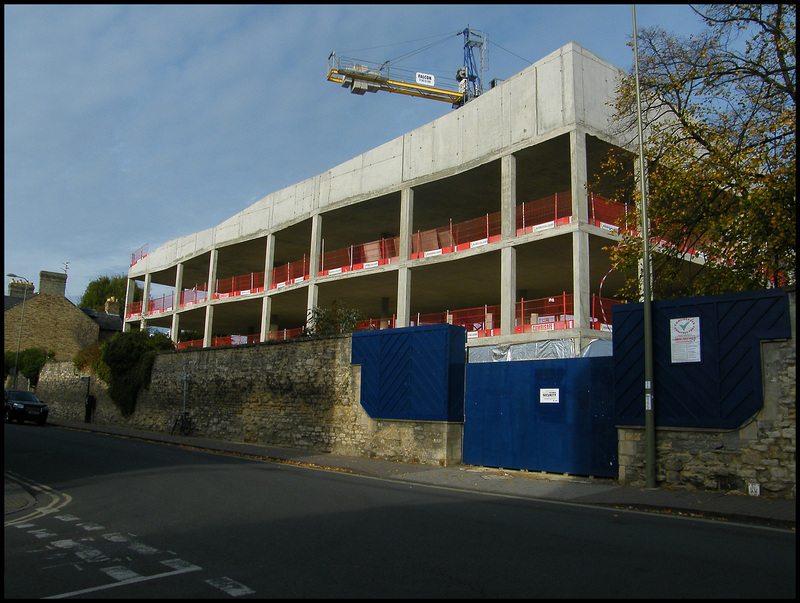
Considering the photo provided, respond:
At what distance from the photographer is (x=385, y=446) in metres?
17.5

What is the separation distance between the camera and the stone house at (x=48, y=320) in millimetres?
48719

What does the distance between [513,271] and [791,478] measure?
1201cm

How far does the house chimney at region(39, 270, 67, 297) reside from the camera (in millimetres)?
50797

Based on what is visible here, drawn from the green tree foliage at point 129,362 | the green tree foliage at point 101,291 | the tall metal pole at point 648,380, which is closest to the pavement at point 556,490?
the tall metal pole at point 648,380

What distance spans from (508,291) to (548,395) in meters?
6.97

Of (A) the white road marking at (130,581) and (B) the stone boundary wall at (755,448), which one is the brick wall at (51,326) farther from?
(A) the white road marking at (130,581)

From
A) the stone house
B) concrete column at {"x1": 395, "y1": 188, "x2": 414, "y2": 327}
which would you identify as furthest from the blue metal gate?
the stone house

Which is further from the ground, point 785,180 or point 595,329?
point 785,180

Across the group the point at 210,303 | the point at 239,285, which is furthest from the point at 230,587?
the point at 210,303

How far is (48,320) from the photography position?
50.5 meters

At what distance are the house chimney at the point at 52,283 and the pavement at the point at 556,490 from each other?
40287 mm

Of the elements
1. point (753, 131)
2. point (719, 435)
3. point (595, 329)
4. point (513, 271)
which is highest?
point (753, 131)

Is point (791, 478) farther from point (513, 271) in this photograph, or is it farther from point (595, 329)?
point (513, 271)

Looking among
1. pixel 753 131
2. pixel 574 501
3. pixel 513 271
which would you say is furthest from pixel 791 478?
pixel 513 271
